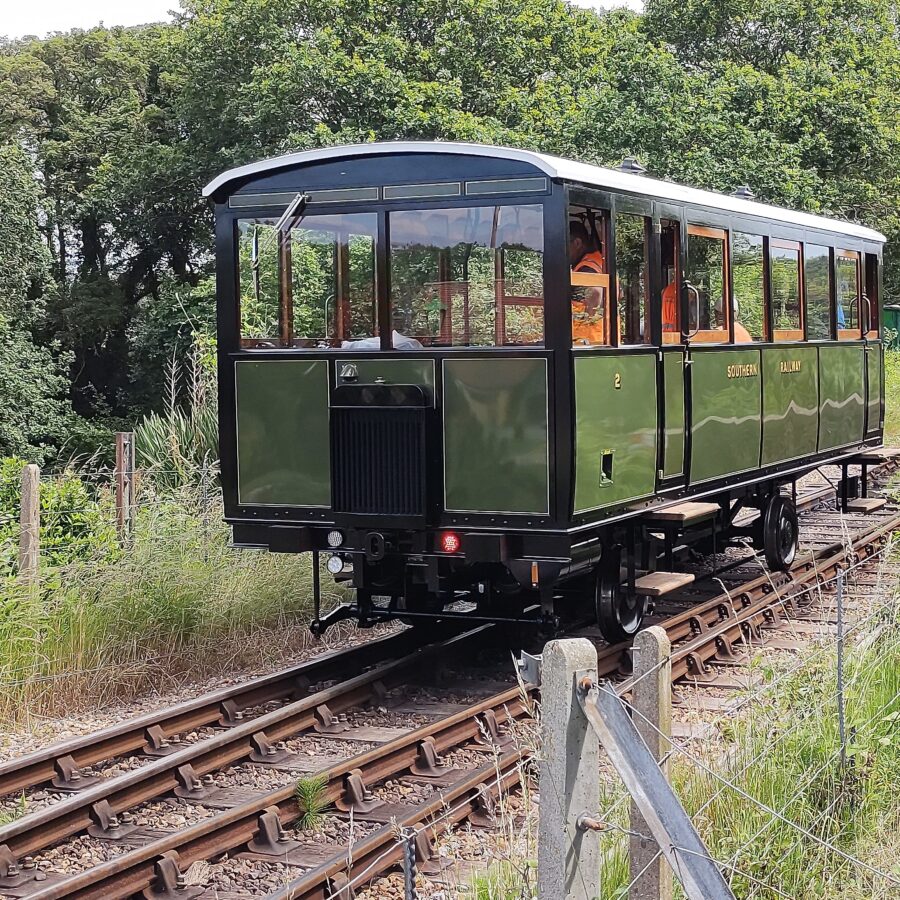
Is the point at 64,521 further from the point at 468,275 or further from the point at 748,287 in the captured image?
the point at 748,287

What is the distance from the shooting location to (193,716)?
7.94 meters

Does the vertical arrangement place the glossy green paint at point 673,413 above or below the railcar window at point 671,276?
below

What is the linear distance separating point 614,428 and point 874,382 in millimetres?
7432

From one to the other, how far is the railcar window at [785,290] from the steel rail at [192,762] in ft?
15.3

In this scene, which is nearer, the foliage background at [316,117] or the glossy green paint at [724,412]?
the glossy green paint at [724,412]

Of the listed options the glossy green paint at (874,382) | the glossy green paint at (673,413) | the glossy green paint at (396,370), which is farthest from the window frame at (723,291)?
the glossy green paint at (874,382)

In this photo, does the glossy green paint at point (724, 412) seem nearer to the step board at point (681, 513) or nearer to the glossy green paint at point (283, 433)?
the step board at point (681, 513)

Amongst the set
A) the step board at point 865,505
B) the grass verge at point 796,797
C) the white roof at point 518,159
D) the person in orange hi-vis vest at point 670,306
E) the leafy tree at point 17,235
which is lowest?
the grass verge at point 796,797

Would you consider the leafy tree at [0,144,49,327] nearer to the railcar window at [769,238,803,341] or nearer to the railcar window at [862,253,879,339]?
the railcar window at [862,253,879,339]

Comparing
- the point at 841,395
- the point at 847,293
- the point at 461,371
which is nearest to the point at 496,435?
the point at 461,371

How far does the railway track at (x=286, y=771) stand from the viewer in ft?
18.7

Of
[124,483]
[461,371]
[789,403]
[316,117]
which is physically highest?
[316,117]

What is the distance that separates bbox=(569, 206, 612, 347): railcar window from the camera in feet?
27.7

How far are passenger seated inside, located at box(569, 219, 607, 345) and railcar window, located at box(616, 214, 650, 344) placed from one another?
27 cm
